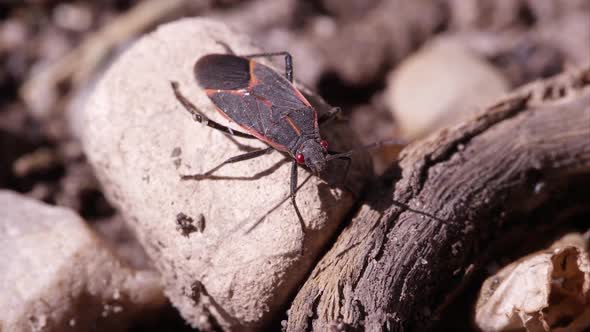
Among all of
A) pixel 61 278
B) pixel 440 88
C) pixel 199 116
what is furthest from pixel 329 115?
pixel 61 278

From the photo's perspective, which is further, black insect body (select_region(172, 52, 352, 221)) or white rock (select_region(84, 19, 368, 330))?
black insect body (select_region(172, 52, 352, 221))

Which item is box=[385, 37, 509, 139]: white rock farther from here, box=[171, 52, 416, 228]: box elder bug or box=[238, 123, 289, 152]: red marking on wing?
box=[238, 123, 289, 152]: red marking on wing

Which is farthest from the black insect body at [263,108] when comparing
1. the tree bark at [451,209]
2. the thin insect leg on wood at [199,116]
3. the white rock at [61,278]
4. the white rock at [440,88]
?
the white rock at [440,88]

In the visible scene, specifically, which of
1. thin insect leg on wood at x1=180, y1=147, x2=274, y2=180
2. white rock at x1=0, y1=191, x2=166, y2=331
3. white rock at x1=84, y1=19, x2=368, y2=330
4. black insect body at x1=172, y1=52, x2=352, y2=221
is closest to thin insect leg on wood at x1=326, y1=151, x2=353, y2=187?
black insect body at x1=172, y1=52, x2=352, y2=221

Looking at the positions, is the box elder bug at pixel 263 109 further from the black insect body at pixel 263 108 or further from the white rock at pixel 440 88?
the white rock at pixel 440 88

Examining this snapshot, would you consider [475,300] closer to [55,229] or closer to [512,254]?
[512,254]

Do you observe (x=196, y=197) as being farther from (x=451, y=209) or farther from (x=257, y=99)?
(x=451, y=209)

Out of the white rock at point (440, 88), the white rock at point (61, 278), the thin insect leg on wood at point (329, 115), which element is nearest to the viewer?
the white rock at point (61, 278)
